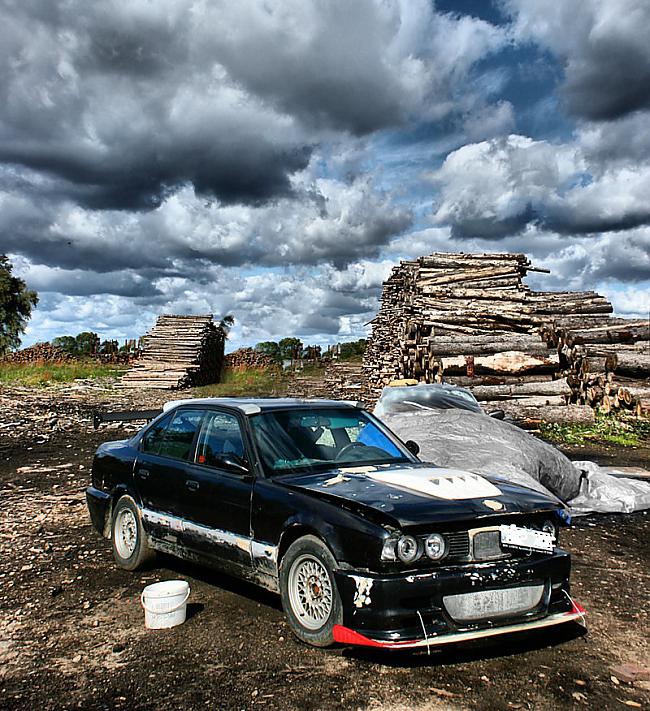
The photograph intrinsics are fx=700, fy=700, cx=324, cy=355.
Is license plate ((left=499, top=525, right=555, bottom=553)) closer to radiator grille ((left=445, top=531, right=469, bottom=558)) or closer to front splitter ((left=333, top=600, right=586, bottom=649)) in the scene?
radiator grille ((left=445, top=531, right=469, bottom=558))

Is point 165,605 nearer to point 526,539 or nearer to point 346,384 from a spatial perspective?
point 526,539

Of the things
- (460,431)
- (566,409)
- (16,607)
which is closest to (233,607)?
(16,607)

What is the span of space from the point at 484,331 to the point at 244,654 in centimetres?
1449

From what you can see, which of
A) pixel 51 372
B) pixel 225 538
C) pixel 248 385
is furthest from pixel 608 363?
pixel 51 372

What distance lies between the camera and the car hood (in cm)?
404

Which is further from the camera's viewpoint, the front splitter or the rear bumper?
the rear bumper

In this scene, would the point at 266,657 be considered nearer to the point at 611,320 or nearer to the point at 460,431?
the point at 460,431

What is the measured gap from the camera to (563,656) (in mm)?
4215

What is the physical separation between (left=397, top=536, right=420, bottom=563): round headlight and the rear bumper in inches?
134

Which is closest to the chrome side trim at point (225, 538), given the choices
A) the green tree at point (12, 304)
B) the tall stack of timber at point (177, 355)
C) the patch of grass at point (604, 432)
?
the patch of grass at point (604, 432)

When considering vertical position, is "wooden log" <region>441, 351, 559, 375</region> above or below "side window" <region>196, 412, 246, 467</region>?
above

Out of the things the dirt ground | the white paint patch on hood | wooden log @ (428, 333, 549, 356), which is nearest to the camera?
the dirt ground

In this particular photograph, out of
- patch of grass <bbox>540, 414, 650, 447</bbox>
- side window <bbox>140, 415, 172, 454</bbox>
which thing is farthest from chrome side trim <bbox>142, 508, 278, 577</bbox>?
patch of grass <bbox>540, 414, 650, 447</bbox>

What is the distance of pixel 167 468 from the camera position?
5695 mm
